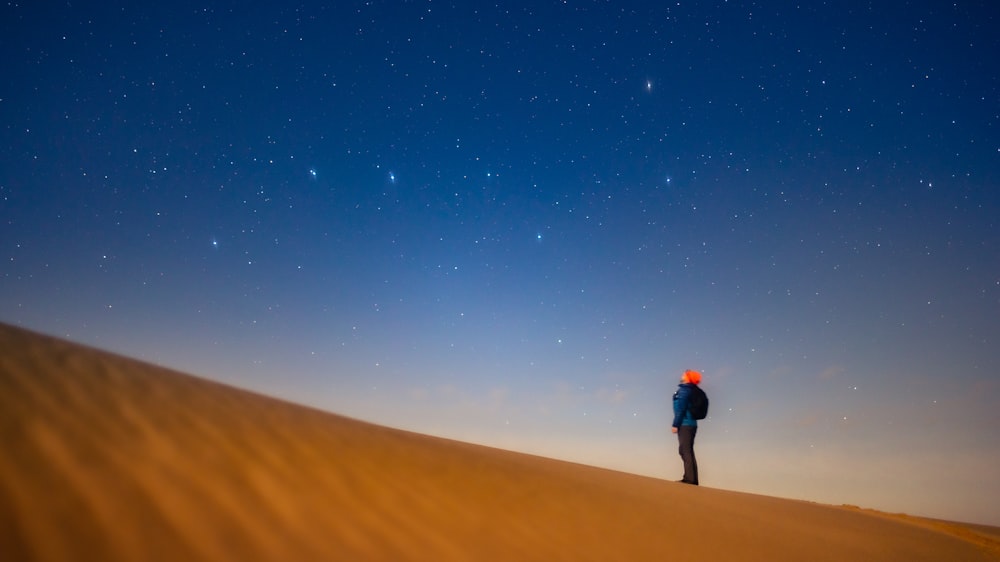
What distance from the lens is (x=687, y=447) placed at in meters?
7.72

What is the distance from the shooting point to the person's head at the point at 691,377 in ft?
25.8

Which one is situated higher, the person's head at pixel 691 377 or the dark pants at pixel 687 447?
the person's head at pixel 691 377

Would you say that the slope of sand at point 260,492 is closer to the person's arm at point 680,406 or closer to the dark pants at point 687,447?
the dark pants at point 687,447

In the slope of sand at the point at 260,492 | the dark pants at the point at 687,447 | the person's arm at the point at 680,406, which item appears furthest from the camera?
the person's arm at the point at 680,406

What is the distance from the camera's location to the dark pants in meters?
7.64

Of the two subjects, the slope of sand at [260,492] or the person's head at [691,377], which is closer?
the slope of sand at [260,492]

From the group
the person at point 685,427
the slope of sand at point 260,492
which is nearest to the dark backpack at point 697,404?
the person at point 685,427

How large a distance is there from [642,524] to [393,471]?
6.10 ft

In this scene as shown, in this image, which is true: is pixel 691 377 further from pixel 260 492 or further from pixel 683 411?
pixel 260 492

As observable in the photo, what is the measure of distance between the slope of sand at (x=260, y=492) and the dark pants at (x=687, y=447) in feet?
9.05

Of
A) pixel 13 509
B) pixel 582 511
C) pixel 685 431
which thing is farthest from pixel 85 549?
pixel 685 431

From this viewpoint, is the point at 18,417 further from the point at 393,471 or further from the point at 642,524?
the point at 642,524

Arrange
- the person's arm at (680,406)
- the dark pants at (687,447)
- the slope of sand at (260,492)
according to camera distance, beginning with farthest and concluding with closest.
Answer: the person's arm at (680,406), the dark pants at (687,447), the slope of sand at (260,492)

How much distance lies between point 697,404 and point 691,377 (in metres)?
0.39
